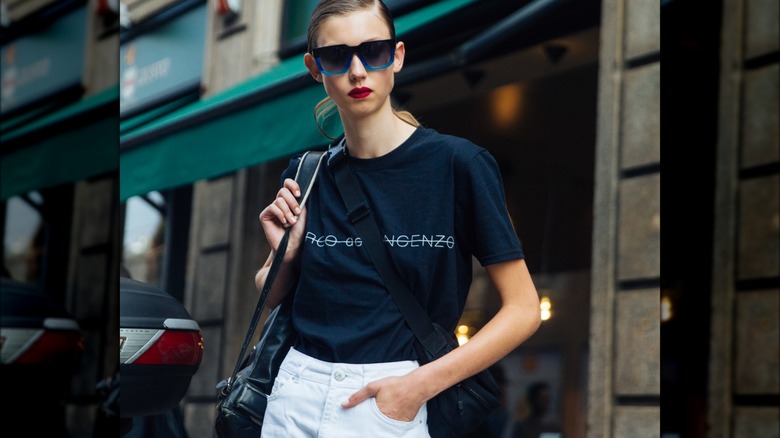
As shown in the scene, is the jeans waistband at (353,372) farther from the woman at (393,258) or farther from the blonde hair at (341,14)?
the blonde hair at (341,14)

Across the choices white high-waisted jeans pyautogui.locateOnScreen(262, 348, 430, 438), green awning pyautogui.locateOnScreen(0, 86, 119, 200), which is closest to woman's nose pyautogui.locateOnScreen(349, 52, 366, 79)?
white high-waisted jeans pyautogui.locateOnScreen(262, 348, 430, 438)

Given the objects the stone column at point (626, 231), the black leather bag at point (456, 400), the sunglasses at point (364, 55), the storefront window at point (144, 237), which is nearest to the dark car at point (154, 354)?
the storefront window at point (144, 237)

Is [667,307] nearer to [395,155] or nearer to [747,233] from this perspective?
[747,233]

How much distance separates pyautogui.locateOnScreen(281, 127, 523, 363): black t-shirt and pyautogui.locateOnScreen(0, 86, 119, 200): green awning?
2.95 meters

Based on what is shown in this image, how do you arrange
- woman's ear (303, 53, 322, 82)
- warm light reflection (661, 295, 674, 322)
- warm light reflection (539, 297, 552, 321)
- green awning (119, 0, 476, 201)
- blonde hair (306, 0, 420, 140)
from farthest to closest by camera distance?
warm light reflection (661, 295, 674, 322) → green awning (119, 0, 476, 201) → woman's ear (303, 53, 322, 82) → blonde hair (306, 0, 420, 140) → warm light reflection (539, 297, 552, 321)

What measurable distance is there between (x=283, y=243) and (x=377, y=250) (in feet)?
1.07

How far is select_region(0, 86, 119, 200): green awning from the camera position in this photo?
18.8 ft

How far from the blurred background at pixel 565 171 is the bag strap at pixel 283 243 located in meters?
0.10

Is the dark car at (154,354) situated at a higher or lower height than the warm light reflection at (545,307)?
lower

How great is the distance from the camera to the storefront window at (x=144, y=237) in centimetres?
370

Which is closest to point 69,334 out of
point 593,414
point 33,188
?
point 33,188

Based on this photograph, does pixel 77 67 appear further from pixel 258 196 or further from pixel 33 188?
pixel 258 196

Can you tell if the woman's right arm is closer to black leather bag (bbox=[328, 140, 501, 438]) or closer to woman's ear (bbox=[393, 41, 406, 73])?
black leather bag (bbox=[328, 140, 501, 438])

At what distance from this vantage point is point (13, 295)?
4.88 m
